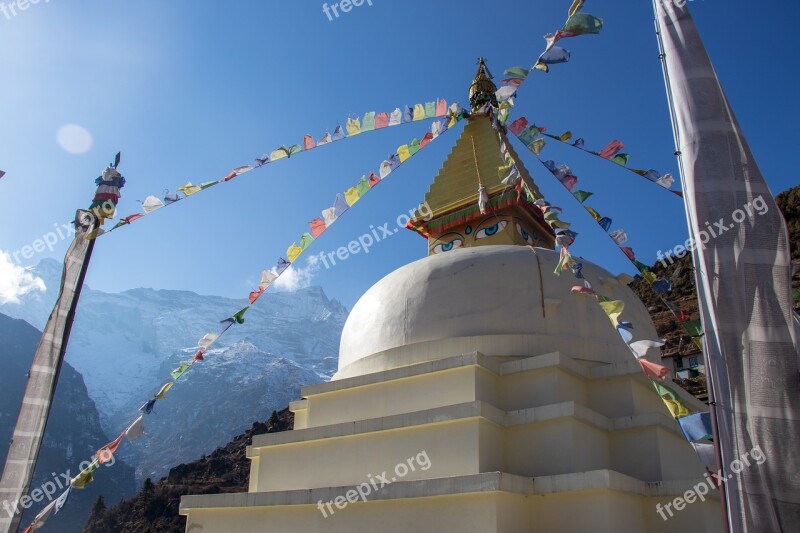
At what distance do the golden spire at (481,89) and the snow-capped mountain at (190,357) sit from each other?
73.3 metres

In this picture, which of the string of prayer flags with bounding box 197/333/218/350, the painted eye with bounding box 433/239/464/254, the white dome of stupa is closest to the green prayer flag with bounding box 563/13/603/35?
the white dome of stupa

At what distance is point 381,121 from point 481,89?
473cm

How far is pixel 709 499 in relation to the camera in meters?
7.02

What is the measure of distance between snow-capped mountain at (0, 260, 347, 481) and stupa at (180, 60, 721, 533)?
76384mm

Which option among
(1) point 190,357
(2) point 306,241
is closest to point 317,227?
(2) point 306,241

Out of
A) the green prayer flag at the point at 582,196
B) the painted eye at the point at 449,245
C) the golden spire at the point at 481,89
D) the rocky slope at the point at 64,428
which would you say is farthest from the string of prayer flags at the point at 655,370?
the rocky slope at the point at 64,428

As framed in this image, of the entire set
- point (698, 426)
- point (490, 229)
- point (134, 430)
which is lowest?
point (698, 426)

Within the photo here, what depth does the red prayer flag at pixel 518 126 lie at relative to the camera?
947 centimetres

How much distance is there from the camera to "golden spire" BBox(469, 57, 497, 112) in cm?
1361

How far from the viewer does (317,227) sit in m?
9.64

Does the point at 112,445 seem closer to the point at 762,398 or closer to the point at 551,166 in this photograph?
the point at 551,166

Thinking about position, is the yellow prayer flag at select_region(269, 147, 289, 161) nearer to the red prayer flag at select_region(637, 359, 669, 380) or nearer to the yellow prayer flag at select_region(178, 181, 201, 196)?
the yellow prayer flag at select_region(178, 181, 201, 196)

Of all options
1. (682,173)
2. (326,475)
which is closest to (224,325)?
(326,475)

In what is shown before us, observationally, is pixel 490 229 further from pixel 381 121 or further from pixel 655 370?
pixel 655 370
